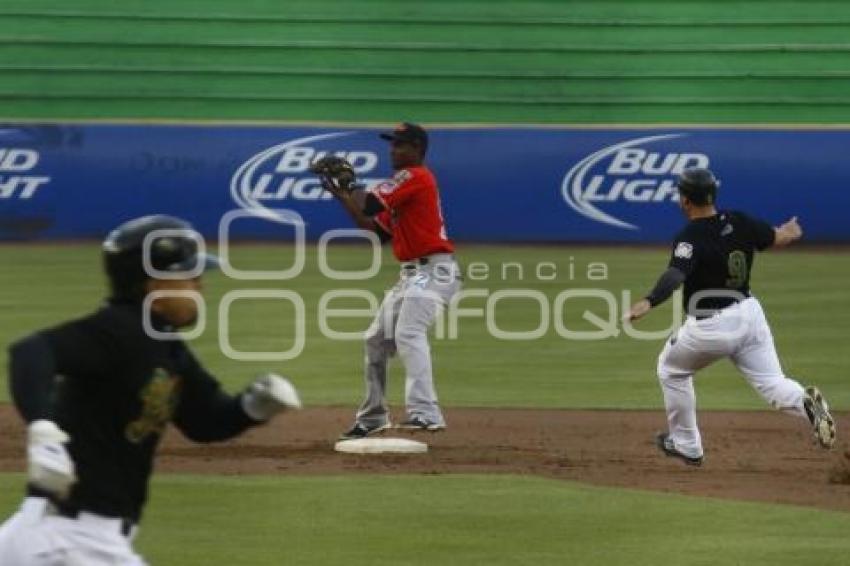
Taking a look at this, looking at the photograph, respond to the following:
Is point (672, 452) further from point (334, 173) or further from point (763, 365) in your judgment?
point (334, 173)

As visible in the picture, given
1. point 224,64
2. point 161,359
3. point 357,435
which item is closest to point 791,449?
point 357,435

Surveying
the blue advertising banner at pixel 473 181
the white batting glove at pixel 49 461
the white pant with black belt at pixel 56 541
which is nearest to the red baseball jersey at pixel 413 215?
the white pant with black belt at pixel 56 541

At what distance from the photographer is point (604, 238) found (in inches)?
1142

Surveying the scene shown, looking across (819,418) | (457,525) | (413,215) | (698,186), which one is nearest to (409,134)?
(413,215)

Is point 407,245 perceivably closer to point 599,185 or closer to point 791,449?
point 791,449

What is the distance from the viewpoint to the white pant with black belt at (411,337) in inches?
510

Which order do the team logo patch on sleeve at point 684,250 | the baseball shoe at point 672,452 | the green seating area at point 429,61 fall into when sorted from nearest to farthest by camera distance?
the team logo patch on sleeve at point 684,250, the baseball shoe at point 672,452, the green seating area at point 429,61

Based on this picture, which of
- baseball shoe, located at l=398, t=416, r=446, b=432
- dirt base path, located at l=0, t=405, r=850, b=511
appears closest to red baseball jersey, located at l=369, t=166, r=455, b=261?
baseball shoe, located at l=398, t=416, r=446, b=432

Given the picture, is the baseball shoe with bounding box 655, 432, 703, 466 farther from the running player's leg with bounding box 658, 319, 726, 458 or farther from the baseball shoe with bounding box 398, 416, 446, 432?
the baseball shoe with bounding box 398, 416, 446, 432

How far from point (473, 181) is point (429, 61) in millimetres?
3589

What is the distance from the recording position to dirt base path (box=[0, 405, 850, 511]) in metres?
11.4

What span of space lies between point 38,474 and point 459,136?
24177 mm

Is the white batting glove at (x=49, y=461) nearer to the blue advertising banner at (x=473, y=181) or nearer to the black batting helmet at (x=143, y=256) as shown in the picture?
the black batting helmet at (x=143, y=256)

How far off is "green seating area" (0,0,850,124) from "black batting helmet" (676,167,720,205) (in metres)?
19.5
